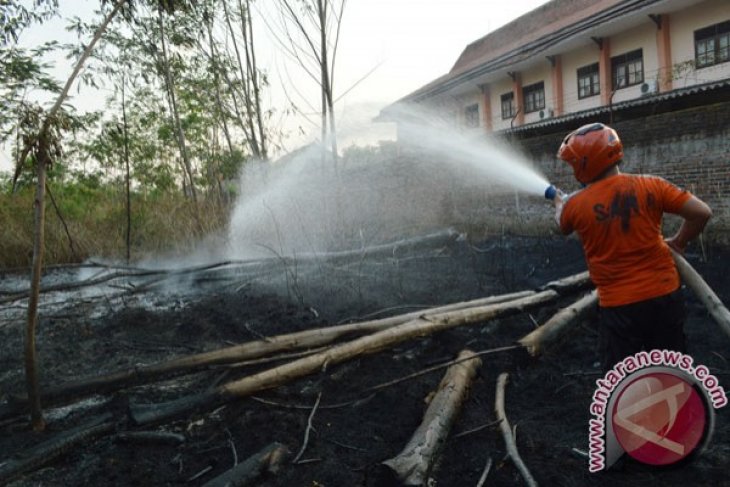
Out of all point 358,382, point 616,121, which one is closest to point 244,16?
point 616,121

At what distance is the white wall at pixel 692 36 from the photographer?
12602mm

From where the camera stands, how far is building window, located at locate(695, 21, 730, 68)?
12.6 meters

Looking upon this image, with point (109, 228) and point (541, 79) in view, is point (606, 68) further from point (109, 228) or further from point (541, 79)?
point (109, 228)

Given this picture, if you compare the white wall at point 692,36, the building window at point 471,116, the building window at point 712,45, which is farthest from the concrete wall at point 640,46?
the building window at point 471,116

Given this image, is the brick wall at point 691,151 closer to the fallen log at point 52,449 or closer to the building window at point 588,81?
the building window at point 588,81

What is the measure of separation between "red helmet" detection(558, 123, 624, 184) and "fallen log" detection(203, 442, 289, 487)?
Result: 225 centimetres

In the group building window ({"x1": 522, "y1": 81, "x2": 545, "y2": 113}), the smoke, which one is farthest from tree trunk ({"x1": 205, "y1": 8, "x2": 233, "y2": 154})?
building window ({"x1": 522, "y1": 81, "x2": 545, "y2": 113})

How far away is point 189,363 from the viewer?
3703mm

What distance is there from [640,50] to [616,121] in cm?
679

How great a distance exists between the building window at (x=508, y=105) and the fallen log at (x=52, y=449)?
63.3 ft

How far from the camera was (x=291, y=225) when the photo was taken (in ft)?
38.2

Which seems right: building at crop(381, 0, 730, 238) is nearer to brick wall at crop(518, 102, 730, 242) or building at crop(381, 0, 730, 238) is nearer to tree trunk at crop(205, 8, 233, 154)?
brick wall at crop(518, 102, 730, 242)

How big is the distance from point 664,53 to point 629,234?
1523 centimetres

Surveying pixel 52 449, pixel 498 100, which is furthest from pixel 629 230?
pixel 498 100
